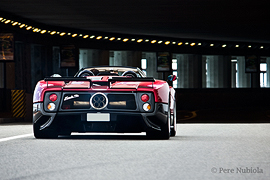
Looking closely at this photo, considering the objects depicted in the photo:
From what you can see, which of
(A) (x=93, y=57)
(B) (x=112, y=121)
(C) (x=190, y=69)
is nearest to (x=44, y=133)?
(B) (x=112, y=121)

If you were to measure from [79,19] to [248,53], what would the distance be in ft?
65.0

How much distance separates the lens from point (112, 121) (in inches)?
334

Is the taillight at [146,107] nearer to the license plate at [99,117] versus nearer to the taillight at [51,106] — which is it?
the license plate at [99,117]

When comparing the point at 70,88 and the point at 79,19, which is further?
the point at 79,19

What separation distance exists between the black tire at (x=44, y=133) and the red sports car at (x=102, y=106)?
7 centimetres

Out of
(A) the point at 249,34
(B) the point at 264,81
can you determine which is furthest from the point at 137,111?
(B) the point at 264,81

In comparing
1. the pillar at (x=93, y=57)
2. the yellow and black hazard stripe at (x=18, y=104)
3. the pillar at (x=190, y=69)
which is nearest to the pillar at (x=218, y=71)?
the pillar at (x=190, y=69)

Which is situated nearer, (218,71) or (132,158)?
(132,158)

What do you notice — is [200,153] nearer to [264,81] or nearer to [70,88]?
[70,88]

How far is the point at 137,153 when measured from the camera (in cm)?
721

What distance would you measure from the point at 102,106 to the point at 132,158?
1.92 metres

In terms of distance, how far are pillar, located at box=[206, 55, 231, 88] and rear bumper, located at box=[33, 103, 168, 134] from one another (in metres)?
33.5

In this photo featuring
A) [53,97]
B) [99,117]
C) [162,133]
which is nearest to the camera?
[99,117]

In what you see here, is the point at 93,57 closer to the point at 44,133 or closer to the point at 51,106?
the point at 44,133
